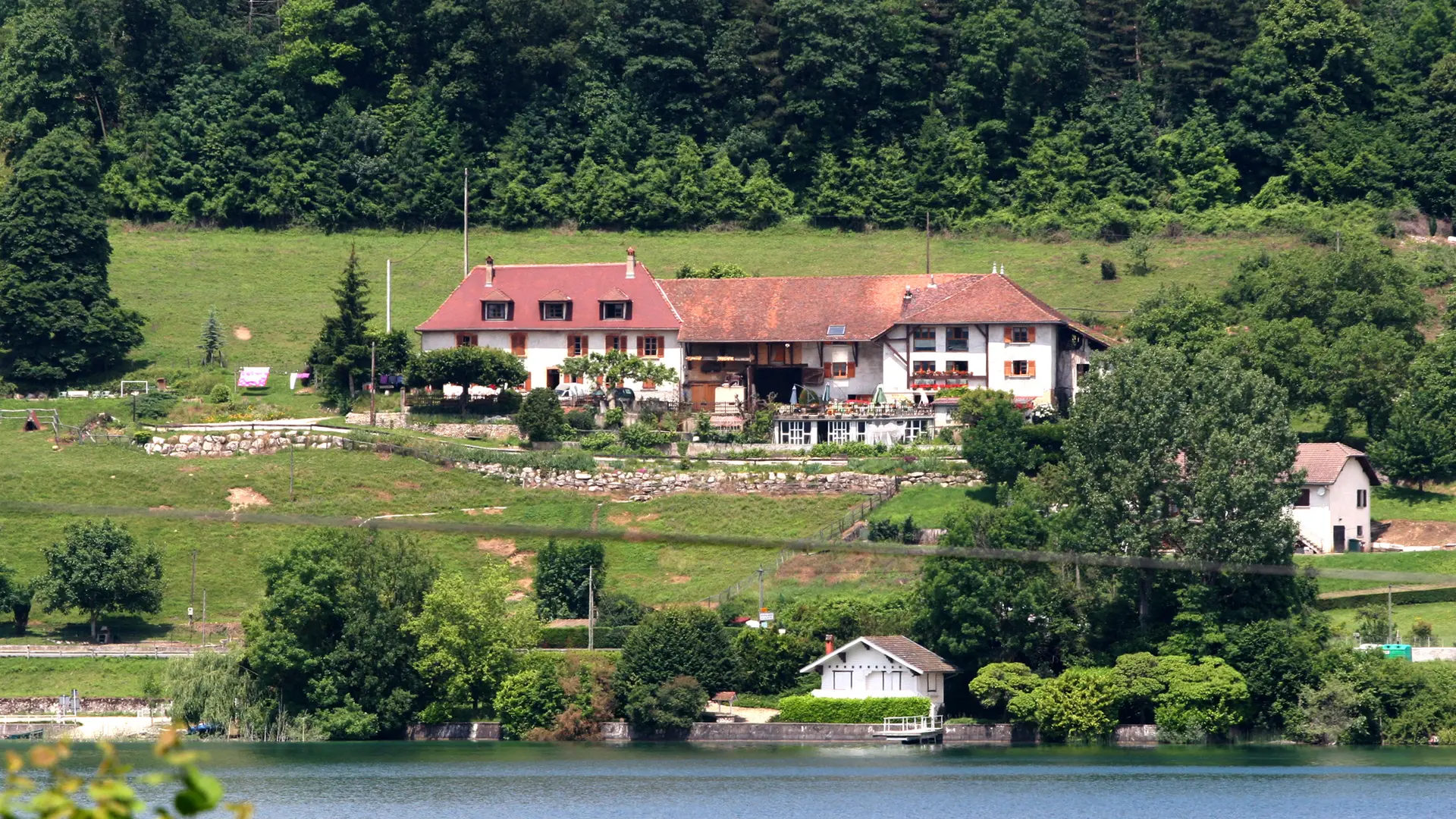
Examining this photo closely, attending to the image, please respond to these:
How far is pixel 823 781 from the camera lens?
50.1 m

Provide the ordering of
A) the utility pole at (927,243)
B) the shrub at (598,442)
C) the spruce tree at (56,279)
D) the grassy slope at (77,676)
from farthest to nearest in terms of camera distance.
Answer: the utility pole at (927,243) < the spruce tree at (56,279) < the shrub at (598,442) < the grassy slope at (77,676)

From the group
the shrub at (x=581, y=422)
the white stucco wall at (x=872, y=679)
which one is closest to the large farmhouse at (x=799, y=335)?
the shrub at (x=581, y=422)

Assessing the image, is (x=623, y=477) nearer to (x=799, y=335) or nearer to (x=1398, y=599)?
(x=799, y=335)

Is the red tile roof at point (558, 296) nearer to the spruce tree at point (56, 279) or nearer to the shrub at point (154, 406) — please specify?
the shrub at point (154, 406)

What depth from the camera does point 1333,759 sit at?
5278 centimetres

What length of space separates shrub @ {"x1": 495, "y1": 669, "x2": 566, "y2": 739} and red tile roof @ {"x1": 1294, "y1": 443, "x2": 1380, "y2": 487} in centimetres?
2680

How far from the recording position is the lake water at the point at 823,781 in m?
45.7

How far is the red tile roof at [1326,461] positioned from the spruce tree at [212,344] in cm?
4688

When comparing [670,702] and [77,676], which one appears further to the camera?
[77,676]

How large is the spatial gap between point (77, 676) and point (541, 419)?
23.0 meters

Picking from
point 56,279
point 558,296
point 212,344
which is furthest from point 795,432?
point 56,279

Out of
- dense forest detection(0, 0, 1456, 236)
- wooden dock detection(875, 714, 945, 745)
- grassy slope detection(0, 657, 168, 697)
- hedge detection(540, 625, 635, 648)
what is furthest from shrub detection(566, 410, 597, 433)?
dense forest detection(0, 0, 1456, 236)

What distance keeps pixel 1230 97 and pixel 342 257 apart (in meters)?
47.7

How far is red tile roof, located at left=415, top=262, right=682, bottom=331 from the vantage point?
85062 mm
